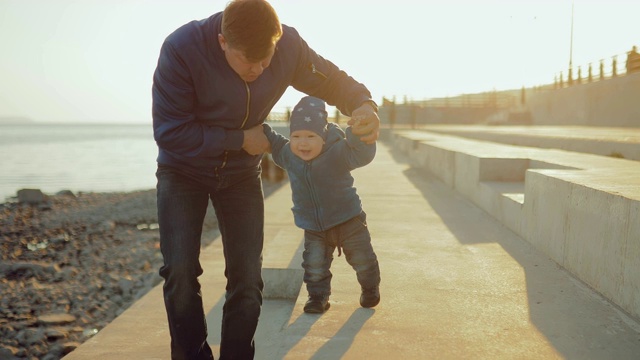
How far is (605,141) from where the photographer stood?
9117 mm

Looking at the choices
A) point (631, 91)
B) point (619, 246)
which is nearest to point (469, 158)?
point (619, 246)

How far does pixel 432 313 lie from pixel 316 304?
2.15 ft

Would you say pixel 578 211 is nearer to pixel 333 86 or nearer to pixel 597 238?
pixel 597 238

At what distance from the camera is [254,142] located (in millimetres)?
2611

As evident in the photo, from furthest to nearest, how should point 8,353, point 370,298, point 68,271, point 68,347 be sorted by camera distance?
point 68,271 < point 68,347 < point 8,353 < point 370,298

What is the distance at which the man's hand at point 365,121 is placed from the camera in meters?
2.80

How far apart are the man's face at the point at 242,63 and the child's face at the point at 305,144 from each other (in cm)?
87

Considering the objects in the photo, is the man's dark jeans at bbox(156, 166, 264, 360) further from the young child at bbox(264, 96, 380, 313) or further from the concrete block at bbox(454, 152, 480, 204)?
the concrete block at bbox(454, 152, 480, 204)

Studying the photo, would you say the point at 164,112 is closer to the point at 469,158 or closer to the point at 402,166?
the point at 469,158

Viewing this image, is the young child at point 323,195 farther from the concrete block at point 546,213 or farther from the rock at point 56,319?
the rock at point 56,319

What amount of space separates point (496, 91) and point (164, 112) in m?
49.6

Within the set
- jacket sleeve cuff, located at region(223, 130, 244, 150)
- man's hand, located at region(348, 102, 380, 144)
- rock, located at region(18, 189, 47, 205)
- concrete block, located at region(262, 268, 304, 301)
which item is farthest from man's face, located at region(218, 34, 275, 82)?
rock, located at region(18, 189, 47, 205)

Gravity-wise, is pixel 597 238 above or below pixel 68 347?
above

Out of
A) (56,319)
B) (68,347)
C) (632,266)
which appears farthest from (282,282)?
(56,319)
